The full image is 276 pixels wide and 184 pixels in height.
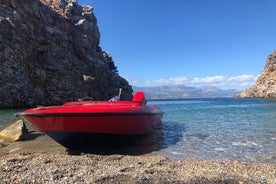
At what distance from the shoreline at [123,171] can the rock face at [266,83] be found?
13748 centimetres

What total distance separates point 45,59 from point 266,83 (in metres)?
125

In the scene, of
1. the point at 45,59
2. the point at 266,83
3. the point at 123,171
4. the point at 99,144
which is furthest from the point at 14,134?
the point at 266,83

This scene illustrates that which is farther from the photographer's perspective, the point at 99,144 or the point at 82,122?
the point at 99,144

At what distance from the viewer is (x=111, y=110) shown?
36.5 ft

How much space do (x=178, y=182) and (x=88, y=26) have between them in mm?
85508

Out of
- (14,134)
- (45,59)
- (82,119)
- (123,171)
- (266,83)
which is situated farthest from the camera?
(266,83)

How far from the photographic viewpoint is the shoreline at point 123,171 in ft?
21.6

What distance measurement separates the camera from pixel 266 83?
14812 cm

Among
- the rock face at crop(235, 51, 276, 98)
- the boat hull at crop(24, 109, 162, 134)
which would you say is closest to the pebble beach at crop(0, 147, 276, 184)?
the boat hull at crop(24, 109, 162, 134)

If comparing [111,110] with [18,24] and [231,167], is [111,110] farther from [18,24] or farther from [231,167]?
[18,24]

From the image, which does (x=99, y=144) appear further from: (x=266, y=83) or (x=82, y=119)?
(x=266, y=83)

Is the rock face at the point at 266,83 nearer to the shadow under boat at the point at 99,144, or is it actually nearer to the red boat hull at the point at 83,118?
the shadow under boat at the point at 99,144

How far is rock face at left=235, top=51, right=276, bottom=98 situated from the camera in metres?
140

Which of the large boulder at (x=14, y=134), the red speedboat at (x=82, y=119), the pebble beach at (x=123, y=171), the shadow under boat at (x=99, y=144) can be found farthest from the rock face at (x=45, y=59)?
the pebble beach at (x=123, y=171)
